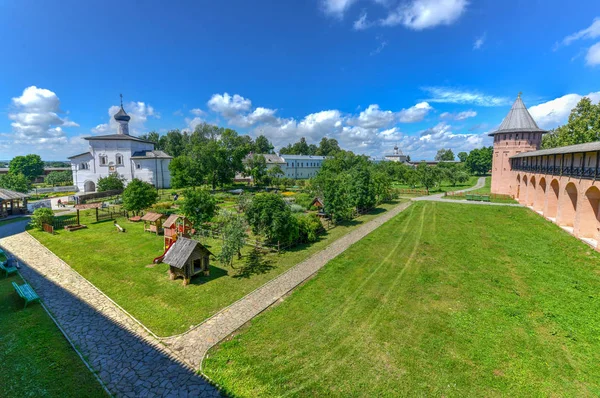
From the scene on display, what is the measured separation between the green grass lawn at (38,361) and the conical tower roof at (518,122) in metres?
48.4

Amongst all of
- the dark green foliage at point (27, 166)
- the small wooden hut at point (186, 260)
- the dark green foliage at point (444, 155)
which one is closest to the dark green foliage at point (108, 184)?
the small wooden hut at point (186, 260)

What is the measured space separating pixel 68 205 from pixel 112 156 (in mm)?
17748

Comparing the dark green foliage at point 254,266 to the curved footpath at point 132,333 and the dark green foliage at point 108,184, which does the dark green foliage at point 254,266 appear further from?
the dark green foliage at point 108,184

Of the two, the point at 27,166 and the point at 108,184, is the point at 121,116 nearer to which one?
the point at 108,184

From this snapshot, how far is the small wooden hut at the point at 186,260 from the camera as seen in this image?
12758mm

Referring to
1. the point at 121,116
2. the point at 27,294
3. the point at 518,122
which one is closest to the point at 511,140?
the point at 518,122

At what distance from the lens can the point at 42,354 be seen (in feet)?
26.4

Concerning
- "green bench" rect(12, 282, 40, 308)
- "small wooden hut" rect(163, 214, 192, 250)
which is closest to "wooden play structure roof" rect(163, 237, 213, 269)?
"small wooden hut" rect(163, 214, 192, 250)

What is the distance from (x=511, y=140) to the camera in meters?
37.7

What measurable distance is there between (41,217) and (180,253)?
18.8m

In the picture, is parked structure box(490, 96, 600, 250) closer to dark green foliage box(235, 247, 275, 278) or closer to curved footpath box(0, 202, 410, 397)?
curved footpath box(0, 202, 410, 397)

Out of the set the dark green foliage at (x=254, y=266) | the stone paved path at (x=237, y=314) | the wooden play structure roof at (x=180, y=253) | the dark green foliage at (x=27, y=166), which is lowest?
the stone paved path at (x=237, y=314)

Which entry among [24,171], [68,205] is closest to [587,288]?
[68,205]

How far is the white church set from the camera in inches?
2013
